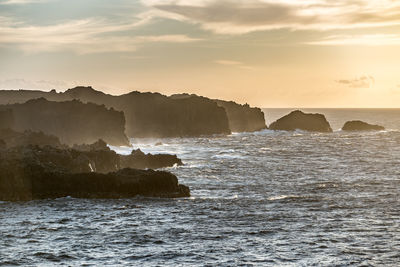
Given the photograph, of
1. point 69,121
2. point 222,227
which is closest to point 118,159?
point 222,227

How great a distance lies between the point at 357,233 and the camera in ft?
142

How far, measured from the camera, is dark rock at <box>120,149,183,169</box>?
87.1m

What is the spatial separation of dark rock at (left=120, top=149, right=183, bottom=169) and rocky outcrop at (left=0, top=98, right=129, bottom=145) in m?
40.1

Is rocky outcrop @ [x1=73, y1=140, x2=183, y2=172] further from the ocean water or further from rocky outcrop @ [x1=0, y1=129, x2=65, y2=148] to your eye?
the ocean water

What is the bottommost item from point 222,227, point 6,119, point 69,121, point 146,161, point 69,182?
point 222,227

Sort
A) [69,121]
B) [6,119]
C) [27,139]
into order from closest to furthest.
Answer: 1. [27,139]
2. [6,119]
3. [69,121]

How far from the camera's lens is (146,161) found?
293ft

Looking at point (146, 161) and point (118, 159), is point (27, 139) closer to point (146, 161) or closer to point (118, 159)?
point (118, 159)

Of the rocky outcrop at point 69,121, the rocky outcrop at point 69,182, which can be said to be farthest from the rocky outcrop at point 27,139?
the rocky outcrop at point 69,121

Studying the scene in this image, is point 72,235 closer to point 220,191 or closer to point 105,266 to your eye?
point 105,266

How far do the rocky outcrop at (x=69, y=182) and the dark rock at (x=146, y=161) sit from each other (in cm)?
2590

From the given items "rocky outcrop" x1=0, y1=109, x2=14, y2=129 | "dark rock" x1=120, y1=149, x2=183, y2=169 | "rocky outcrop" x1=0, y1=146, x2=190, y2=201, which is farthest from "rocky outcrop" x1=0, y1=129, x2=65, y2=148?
"rocky outcrop" x1=0, y1=109, x2=14, y2=129

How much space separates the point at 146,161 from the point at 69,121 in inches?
1834

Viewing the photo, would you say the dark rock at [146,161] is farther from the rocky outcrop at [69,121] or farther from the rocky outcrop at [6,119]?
the rocky outcrop at [69,121]
